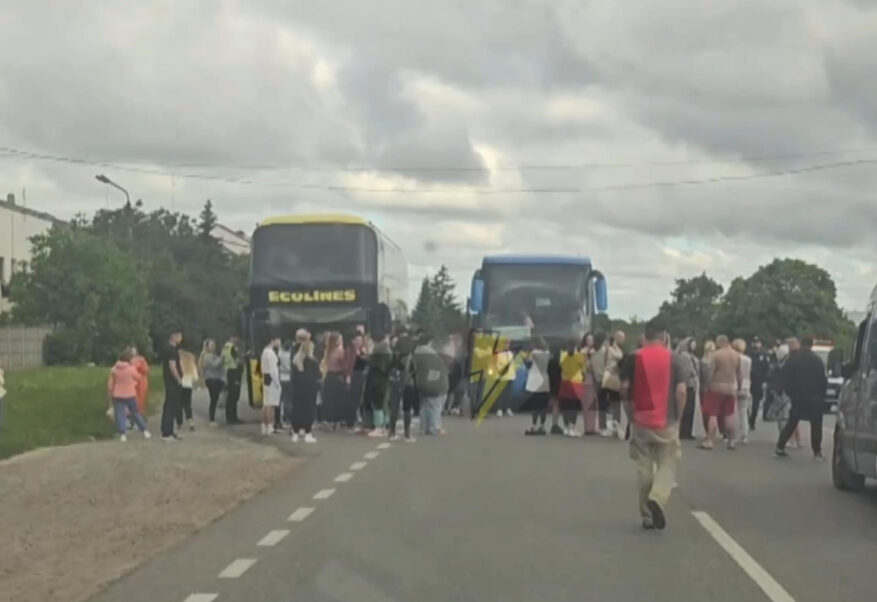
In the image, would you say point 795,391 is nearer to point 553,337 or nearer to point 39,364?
point 553,337

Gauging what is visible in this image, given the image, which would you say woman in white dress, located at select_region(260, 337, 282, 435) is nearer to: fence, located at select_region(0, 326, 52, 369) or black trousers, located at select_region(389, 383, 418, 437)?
black trousers, located at select_region(389, 383, 418, 437)

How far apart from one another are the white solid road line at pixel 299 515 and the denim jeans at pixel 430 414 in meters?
11.0

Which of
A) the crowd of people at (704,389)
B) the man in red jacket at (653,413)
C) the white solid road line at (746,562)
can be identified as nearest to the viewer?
the white solid road line at (746,562)

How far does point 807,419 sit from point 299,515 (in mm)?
9222

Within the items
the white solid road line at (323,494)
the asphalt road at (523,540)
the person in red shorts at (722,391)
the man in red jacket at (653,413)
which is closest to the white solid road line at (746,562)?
the asphalt road at (523,540)

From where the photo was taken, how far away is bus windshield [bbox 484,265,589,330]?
3547cm

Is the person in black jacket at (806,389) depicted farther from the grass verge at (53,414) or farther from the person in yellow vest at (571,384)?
the grass verge at (53,414)

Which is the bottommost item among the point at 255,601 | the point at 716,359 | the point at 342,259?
the point at 255,601

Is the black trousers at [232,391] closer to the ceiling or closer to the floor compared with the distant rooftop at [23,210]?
closer to the floor

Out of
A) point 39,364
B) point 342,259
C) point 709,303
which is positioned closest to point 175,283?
point 39,364

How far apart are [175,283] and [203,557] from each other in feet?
330

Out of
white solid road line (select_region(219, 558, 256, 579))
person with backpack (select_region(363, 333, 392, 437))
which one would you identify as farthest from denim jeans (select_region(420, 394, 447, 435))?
white solid road line (select_region(219, 558, 256, 579))

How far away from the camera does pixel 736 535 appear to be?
12.9m

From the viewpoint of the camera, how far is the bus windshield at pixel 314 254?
30.8 metres
